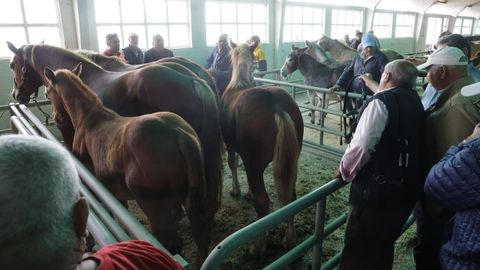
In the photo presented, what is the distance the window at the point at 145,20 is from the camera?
312 inches

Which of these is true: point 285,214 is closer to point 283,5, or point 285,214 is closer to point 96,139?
point 96,139

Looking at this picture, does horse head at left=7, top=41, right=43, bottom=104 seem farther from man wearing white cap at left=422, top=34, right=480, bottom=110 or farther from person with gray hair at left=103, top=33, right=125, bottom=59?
man wearing white cap at left=422, top=34, right=480, bottom=110

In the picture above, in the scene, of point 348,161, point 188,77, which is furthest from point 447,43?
point 188,77

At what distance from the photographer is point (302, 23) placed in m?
13.4

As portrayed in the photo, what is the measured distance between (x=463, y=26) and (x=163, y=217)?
102ft

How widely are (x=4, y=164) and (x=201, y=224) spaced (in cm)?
186

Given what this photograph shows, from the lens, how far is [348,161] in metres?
1.85

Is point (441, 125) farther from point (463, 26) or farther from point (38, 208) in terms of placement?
point (463, 26)

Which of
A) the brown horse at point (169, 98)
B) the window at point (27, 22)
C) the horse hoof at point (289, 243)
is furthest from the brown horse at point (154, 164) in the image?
the window at point (27, 22)

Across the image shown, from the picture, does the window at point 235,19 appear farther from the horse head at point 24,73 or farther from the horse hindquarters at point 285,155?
the horse hindquarters at point 285,155

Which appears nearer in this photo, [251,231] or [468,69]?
[251,231]

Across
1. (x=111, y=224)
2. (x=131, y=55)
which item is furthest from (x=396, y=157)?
(x=131, y=55)

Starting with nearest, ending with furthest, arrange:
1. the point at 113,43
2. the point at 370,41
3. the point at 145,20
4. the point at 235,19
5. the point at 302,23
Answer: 1. the point at 370,41
2. the point at 113,43
3. the point at 145,20
4. the point at 235,19
5. the point at 302,23

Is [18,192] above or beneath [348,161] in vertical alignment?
above
